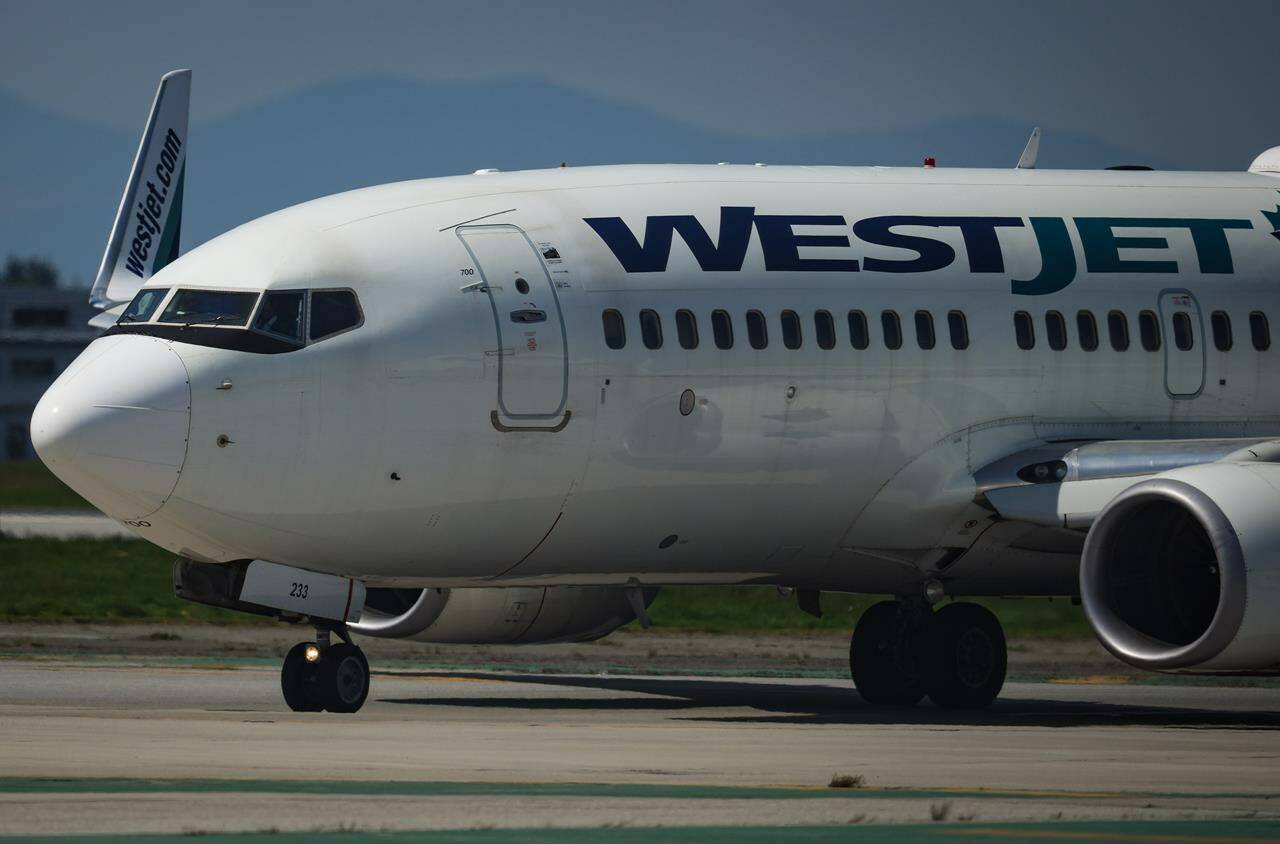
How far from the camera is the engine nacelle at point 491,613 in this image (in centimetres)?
2384

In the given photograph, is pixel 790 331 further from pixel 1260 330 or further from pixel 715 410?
pixel 1260 330

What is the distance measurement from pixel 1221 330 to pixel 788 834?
42.9 ft

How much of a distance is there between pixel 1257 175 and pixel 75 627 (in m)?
17.8

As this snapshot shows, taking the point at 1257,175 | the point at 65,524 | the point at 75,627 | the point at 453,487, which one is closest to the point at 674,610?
the point at 75,627

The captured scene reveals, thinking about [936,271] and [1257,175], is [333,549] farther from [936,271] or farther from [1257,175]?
[1257,175]

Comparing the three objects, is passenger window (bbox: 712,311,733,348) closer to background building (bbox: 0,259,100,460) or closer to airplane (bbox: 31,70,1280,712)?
airplane (bbox: 31,70,1280,712)

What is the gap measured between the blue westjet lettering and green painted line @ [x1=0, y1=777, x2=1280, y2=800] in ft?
26.3

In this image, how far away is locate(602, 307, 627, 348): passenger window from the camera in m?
20.7

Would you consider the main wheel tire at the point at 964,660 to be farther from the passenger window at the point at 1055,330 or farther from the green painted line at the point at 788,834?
the green painted line at the point at 788,834

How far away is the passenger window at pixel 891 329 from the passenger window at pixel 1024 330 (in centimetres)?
127

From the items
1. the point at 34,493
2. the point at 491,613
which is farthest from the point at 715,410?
the point at 34,493

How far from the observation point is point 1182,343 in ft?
76.8

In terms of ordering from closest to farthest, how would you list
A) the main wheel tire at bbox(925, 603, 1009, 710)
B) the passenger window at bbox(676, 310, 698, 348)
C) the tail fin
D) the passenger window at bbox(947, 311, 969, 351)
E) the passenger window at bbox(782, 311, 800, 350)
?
the passenger window at bbox(676, 310, 698, 348) → the passenger window at bbox(782, 311, 800, 350) → the passenger window at bbox(947, 311, 969, 351) → the main wheel tire at bbox(925, 603, 1009, 710) → the tail fin

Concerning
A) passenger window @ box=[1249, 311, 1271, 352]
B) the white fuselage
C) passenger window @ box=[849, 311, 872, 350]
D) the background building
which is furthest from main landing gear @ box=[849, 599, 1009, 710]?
the background building
